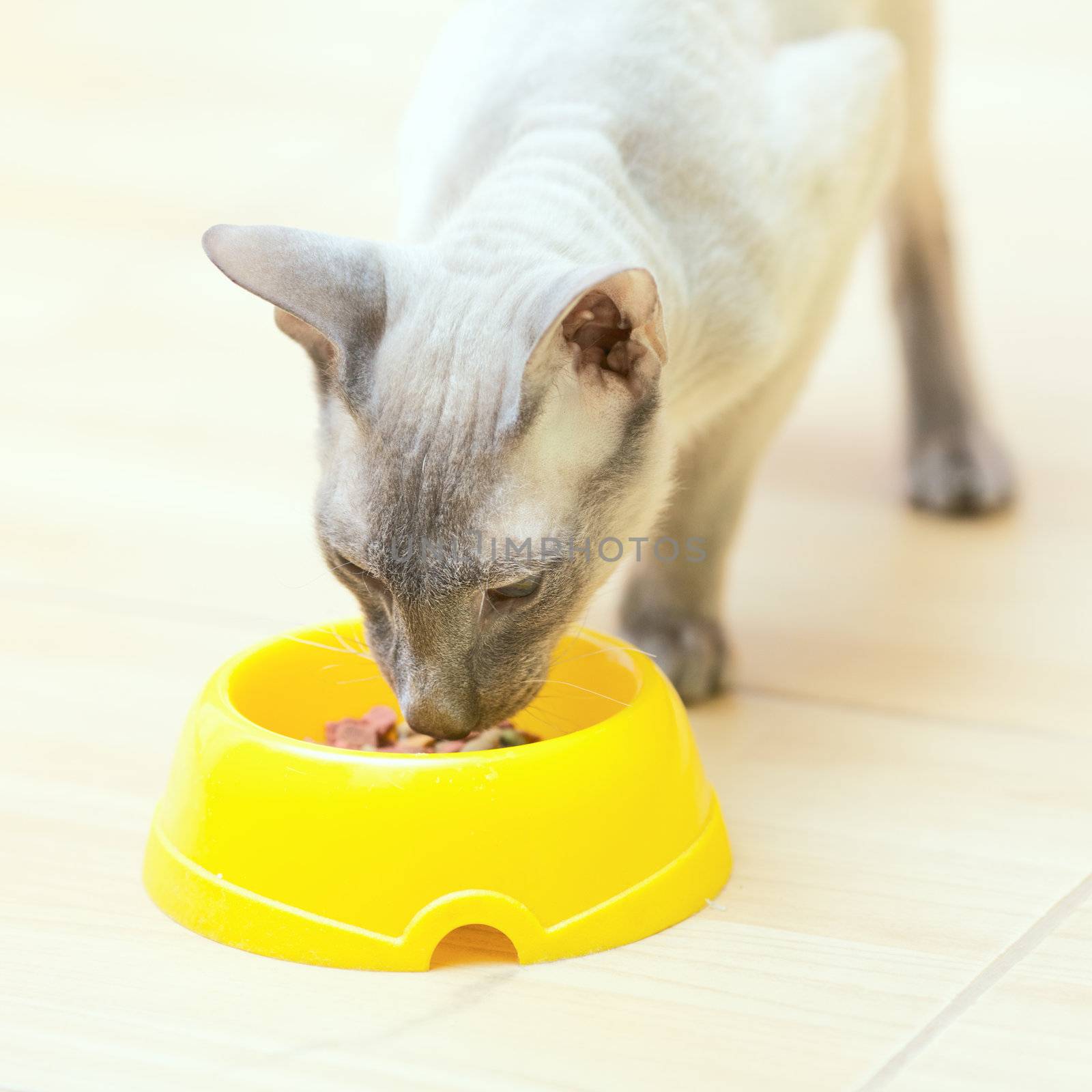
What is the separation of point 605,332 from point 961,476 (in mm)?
1140

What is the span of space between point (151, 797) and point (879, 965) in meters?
0.75

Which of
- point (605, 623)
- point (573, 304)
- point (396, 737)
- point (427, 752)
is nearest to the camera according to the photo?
point (573, 304)

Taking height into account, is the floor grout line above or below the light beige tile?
below

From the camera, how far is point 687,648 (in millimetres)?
1942

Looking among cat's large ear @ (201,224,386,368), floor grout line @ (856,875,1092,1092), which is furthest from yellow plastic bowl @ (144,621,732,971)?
cat's large ear @ (201,224,386,368)

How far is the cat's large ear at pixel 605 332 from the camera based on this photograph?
4.27 ft

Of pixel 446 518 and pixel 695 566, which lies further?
pixel 695 566

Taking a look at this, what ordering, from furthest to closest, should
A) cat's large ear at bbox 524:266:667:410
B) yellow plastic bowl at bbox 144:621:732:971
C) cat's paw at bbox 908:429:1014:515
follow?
1. cat's paw at bbox 908:429:1014:515
2. yellow plastic bowl at bbox 144:621:732:971
3. cat's large ear at bbox 524:266:667:410

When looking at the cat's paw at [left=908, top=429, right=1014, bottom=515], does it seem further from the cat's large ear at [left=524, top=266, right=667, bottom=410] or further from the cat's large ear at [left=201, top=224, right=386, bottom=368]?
the cat's large ear at [left=201, top=224, right=386, bottom=368]

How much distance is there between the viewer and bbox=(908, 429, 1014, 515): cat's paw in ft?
8.00

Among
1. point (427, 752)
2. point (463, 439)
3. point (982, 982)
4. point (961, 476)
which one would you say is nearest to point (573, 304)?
point (463, 439)

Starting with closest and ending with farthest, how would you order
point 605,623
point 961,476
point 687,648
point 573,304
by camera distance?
point 573,304, point 687,648, point 605,623, point 961,476

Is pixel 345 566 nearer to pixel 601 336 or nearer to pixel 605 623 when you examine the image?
pixel 601 336

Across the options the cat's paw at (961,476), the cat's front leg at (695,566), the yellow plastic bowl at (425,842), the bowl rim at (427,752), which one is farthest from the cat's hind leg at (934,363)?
the yellow plastic bowl at (425,842)
